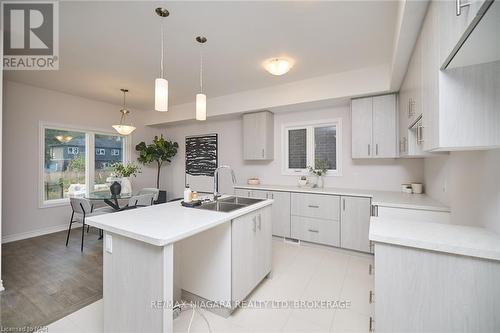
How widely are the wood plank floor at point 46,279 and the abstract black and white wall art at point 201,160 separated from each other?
236 centimetres

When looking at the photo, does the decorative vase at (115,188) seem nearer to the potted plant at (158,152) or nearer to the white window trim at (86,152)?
the white window trim at (86,152)

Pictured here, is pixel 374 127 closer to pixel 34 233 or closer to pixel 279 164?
pixel 279 164

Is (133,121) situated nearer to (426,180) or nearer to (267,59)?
(267,59)

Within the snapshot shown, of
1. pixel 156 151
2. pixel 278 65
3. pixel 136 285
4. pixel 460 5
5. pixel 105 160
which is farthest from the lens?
pixel 156 151

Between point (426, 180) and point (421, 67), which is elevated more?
point (421, 67)

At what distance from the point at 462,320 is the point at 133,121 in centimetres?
607

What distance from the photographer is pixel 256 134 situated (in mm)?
4070

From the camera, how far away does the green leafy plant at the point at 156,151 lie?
5.16 m

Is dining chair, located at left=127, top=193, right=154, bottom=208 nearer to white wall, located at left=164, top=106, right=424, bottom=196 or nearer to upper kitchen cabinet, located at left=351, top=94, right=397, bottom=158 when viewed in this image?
white wall, located at left=164, top=106, right=424, bottom=196

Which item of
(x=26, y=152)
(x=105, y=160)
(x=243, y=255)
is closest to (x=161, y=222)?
(x=243, y=255)

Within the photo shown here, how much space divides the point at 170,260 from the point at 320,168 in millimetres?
3048

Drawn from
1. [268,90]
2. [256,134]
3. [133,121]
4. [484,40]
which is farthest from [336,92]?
[133,121]

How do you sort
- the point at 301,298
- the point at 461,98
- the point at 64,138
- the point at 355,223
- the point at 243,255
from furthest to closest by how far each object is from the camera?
the point at 64,138
the point at 355,223
the point at 301,298
the point at 243,255
the point at 461,98

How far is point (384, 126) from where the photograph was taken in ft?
9.93
